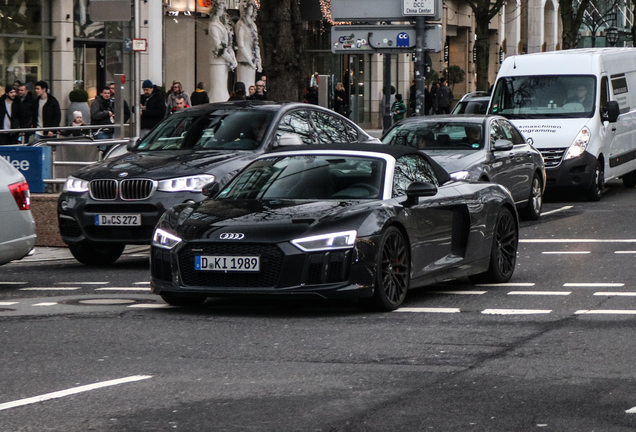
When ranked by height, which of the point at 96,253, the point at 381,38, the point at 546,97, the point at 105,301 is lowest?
the point at 105,301

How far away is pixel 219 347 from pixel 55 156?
893cm

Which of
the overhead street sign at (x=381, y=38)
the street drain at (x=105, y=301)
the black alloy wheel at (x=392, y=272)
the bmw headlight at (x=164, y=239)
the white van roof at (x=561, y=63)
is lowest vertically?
the street drain at (x=105, y=301)

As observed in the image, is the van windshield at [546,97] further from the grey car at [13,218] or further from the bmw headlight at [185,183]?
the grey car at [13,218]

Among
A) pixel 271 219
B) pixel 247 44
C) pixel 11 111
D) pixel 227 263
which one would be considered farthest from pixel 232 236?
pixel 247 44

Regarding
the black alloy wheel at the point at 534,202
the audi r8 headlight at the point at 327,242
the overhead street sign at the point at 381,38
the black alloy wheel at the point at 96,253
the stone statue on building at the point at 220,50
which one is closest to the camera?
the audi r8 headlight at the point at 327,242

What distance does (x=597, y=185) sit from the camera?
2188 cm

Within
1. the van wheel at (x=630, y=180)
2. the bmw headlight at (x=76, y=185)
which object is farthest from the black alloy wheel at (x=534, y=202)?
the bmw headlight at (x=76, y=185)

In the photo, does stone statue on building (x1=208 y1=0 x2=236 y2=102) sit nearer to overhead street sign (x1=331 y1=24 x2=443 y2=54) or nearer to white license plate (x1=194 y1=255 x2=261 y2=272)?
overhead street sign (x1=331 y1=24 x2=443 y2=54)

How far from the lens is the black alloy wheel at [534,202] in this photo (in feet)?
61.8

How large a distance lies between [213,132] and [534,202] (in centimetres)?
616

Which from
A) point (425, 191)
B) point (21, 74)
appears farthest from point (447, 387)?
point (21, 74)

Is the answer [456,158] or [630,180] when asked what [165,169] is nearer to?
[456,158]

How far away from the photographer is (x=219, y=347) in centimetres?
845

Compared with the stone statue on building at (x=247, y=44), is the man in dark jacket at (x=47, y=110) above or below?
below
